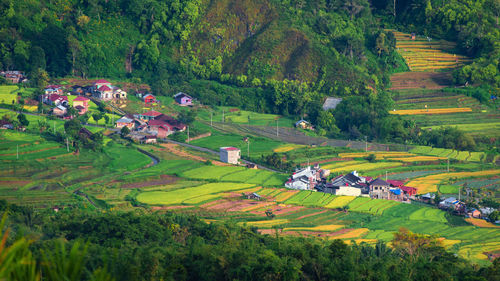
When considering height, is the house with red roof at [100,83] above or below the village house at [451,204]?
above

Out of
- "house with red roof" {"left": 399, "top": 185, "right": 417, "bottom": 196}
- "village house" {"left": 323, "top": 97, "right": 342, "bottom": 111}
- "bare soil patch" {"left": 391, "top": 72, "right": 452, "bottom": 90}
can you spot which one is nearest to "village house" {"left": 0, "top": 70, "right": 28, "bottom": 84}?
"village house" {"left": 323, "top": 97, "right": 342, "bottom": 111}

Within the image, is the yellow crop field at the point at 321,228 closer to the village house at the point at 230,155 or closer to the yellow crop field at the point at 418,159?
the village house at the point at 230,155

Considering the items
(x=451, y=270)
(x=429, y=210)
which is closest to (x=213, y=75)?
(x=429, y=210)

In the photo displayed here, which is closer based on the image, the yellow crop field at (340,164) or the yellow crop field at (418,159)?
the yellow crop field at (340,164)

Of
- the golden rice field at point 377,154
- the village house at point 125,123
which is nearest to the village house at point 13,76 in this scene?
the village house at point 125,123

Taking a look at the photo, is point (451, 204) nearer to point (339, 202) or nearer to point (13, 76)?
point (339, 202)

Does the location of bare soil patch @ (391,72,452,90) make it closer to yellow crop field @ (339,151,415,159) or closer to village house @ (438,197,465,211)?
yellow crop field @ (339,151,415,159)
